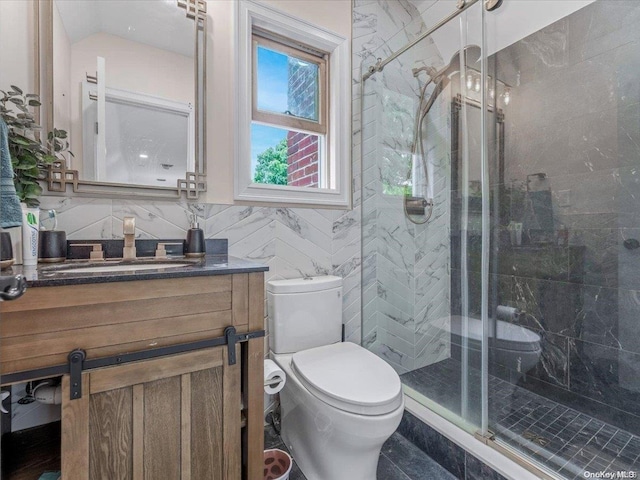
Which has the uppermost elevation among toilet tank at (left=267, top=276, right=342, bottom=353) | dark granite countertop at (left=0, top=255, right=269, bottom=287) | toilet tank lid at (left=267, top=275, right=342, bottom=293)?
dark granite countertop at (left=0, top=255, right=269, bottom=287)

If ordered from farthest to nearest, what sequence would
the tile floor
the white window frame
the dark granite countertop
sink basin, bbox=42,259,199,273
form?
the white window frame
the tile floor
sink basin, bbox=42,259,199,273
the dark granite countertop

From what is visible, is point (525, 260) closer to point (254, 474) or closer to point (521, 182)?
point (521, 182)

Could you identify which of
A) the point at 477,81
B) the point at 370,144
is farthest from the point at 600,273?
the point at 370,144

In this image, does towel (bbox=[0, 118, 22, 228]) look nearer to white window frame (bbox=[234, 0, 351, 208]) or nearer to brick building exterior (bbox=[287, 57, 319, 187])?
white window frame (bbox=[234, 0, 351, 208])

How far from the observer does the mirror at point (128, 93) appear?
123cm

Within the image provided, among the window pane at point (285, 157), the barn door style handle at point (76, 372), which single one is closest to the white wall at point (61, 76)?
the window pane at point (285, 157)

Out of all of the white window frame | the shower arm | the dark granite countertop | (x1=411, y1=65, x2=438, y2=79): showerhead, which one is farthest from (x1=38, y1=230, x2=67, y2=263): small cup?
(x1=411, y1=65, x2=438, y2=79): showerhead

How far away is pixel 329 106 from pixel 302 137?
260 mm

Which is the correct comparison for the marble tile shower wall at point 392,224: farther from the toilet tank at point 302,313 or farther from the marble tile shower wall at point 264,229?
the toilet tank at point 302,313

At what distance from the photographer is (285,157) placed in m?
1.89

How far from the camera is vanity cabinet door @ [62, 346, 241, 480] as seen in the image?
31.6 inches

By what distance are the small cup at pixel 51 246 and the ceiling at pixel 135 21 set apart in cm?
79

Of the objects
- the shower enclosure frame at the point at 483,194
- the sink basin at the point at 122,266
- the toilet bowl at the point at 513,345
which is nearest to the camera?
the sink basin at the point at 122,266

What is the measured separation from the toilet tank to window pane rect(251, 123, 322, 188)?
2.07 feet
